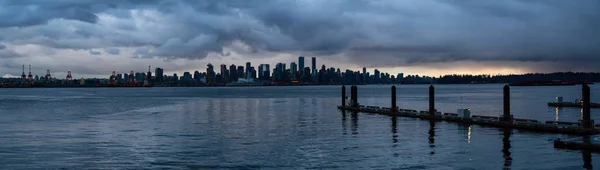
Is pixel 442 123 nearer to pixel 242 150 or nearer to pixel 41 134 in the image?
pixel 242 150

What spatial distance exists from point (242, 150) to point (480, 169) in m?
15.2

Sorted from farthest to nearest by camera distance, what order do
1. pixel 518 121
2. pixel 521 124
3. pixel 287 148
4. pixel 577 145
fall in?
pixel 518 121 → pixel 521 124 → pixel 287 148 → pixel 577 145

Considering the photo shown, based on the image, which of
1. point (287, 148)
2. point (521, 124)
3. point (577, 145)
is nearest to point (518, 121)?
point (521, 124)

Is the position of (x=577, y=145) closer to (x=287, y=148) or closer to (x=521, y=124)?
(x=521, y=124)

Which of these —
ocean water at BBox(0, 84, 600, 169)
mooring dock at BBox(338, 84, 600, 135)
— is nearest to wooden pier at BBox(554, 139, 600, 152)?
ocean water at BBox(0, 84, 600, 169)

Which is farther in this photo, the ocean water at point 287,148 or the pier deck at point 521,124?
the pier deck at point 521,124

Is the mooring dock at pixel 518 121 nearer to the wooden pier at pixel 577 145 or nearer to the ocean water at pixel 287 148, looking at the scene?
the ocean water at pixel 287 148

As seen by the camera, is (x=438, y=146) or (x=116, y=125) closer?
(x=438, y=146)

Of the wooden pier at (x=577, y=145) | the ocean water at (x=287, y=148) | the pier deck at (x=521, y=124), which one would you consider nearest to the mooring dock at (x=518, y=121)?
the pier deck at (x=521, y=124)

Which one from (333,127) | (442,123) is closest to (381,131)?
(333,127)

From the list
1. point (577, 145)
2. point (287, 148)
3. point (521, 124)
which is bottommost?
point (287, 148)

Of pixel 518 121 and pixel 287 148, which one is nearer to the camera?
pixel 287 148

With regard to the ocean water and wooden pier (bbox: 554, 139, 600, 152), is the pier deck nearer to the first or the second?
the ocean water

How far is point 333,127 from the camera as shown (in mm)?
53250
